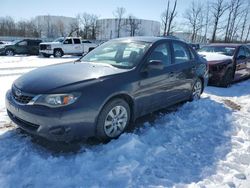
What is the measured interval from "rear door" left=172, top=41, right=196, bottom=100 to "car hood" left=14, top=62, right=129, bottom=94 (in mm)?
1560

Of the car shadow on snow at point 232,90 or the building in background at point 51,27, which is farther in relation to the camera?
the building in background at point 51,27

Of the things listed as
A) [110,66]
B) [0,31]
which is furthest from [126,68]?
[0,31]

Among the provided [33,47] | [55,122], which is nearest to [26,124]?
[55,122]

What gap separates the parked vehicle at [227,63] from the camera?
27.2 ft

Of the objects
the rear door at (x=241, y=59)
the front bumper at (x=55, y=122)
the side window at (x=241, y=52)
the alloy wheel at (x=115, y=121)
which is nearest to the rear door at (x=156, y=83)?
the alloy wheel at (x=115, y=121)

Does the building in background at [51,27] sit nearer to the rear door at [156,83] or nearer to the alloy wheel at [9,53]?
the alloy wheel at [9,53]

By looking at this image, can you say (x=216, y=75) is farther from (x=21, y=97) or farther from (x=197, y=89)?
(x=21, y=97)

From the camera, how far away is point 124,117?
389cm

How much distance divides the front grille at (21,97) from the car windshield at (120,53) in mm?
1481

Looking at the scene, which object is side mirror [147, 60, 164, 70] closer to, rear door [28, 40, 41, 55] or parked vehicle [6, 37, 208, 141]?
parked vehicle [6, 37, 208, 141]

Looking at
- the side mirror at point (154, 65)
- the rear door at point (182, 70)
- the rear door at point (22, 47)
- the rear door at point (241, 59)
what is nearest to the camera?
the side mirror at point (154, 65)

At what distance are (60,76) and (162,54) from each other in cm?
203

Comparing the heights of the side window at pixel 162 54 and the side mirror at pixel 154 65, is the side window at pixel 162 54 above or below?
above

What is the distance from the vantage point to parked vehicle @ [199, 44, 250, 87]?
8.29 m
